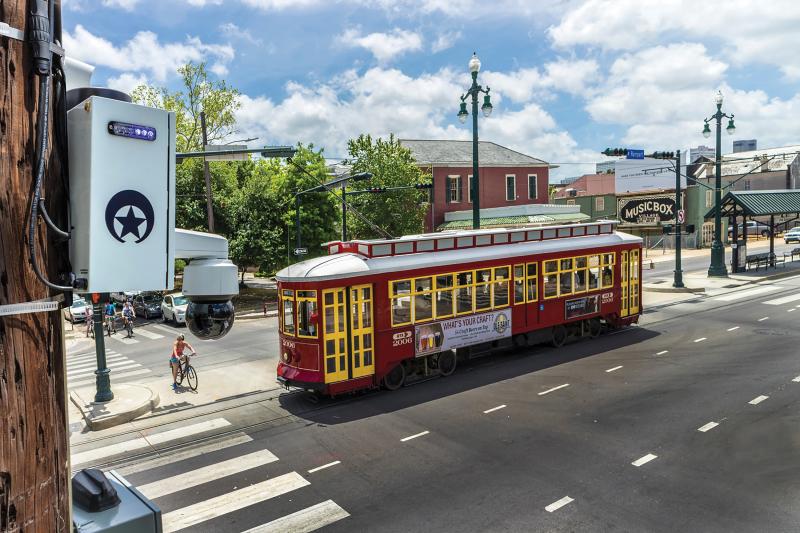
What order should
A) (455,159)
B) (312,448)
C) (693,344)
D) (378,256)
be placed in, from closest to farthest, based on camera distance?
1. (312,448)
2. (378,256)
3. (693,344)
4. (455,159)

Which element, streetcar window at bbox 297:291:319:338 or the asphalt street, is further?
streetcar window at bbox 297:291:319:338

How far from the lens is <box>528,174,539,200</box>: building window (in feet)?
168

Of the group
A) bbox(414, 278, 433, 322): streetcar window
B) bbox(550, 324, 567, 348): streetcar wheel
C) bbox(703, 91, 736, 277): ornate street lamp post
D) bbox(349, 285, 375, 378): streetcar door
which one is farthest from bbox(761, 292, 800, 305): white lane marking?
bbox(349, 285, 375, 378): streetcar door

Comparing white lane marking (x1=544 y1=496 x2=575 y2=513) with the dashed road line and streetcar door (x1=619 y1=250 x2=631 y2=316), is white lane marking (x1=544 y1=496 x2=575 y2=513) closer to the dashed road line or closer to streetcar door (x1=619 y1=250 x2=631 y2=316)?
the dashed road line

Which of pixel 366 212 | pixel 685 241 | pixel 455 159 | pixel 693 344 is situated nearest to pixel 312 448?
pixel 693 344

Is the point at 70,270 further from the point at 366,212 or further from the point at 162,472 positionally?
the point at 366,212

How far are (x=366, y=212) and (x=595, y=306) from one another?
826 inches

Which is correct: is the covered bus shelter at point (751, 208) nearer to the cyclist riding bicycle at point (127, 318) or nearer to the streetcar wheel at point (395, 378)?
the streetcar wheel at point (395, 378)

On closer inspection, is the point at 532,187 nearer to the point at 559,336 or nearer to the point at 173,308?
the point at 173,308

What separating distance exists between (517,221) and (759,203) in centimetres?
1624

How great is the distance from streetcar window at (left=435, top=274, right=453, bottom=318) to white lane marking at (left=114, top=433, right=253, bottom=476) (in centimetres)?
565

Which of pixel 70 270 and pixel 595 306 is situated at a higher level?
pixel 70 270

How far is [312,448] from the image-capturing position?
10.5 m

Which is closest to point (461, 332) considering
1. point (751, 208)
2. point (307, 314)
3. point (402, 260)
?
point (402, 260)
